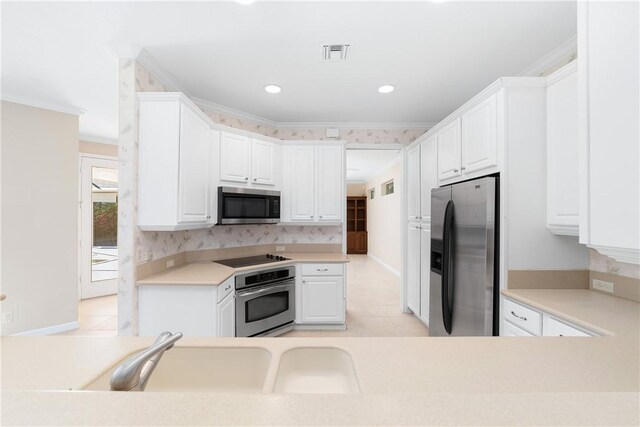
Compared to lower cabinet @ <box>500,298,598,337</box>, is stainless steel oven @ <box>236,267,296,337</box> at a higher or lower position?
lower

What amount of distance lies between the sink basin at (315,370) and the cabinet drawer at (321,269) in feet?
7.51

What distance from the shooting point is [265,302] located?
297 cm

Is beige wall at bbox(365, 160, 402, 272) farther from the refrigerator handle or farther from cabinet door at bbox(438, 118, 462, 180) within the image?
the refrigerator handle

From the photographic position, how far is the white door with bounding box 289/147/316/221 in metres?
3.63

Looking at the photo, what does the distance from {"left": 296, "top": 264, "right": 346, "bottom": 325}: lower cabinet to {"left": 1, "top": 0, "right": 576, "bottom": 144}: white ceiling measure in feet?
6.41

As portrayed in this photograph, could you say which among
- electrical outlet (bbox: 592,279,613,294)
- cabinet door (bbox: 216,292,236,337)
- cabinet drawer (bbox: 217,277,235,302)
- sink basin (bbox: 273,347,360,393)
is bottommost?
cabinet door (bbox: 216,292,236,337)

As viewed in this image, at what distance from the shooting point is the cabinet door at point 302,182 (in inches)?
143

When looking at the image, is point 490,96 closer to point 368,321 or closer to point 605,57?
point 605,57

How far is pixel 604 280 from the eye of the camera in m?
1.93

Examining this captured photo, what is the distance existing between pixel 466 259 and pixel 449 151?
106 cm

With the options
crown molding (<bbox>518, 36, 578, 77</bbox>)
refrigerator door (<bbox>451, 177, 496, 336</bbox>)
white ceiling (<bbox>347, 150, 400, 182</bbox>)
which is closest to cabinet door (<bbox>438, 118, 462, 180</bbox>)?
refrigerator door (<bbox>451, 177, 496, 336</bbox>)

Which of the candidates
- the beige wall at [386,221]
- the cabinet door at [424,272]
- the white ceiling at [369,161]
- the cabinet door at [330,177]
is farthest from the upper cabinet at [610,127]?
the beige wall at [386,221]

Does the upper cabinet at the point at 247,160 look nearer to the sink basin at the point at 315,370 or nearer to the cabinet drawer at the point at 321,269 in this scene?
the cabinet drawer at the point at 321,269

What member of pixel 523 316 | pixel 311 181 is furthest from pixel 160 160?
pixel 523 316
